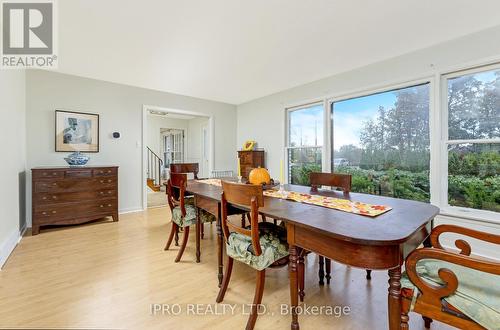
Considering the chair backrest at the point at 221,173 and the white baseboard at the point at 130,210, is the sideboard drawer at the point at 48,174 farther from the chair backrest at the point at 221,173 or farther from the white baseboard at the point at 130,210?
the chair backrest at the point at 221,173

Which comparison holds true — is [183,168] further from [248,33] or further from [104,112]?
[248,33]

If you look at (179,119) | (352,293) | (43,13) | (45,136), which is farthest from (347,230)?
(179,119)

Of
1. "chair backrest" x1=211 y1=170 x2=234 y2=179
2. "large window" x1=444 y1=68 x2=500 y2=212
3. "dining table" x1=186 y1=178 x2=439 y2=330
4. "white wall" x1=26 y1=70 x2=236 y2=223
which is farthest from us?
"chair backrest" x1=211 y1=170 x2=234 y2=179

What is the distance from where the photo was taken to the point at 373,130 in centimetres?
337

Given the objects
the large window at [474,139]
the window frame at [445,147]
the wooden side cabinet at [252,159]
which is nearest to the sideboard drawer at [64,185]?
the wooden side cabinet at [252,159]

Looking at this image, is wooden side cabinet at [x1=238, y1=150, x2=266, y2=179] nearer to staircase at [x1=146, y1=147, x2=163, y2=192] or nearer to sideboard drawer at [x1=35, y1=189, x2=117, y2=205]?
sideboard drawer at [x1=35, y1=189, x2=117, y2=205]

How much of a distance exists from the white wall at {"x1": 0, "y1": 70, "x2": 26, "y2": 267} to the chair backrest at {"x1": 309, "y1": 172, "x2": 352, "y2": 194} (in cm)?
301

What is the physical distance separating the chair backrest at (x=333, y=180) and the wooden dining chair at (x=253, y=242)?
80 centimetres

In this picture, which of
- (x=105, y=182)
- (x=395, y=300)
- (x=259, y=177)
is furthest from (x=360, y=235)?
(x=105, y=182)

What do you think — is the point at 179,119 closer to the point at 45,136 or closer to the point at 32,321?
the point at 45,136

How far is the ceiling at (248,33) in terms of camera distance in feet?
6.57

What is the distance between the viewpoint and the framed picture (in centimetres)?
353

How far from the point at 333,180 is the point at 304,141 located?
7.08 ft

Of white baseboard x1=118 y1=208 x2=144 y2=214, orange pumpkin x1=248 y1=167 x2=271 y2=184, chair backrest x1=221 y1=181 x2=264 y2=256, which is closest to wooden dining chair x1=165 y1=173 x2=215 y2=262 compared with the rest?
orange pumpkin x1=248 y1=167 x2=271 y2=184
